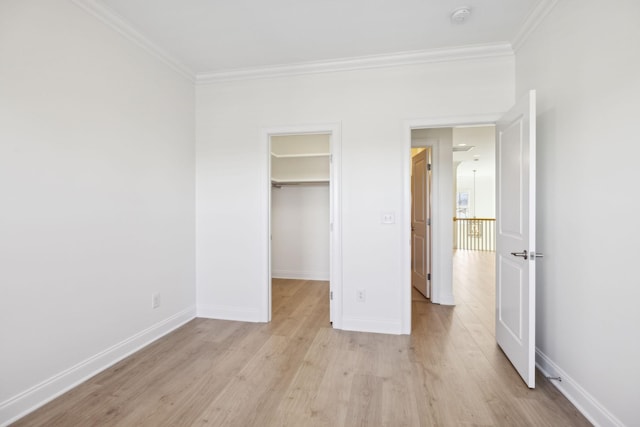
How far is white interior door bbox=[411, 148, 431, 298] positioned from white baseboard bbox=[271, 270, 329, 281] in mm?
1443

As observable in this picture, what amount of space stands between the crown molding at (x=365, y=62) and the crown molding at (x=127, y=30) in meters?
0.31

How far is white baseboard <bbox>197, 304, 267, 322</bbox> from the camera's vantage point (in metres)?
3.27

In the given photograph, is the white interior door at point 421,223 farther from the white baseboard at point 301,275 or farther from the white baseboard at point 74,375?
the white baseboard at point 74,375

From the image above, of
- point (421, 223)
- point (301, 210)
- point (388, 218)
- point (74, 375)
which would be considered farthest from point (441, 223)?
point (74, 375)

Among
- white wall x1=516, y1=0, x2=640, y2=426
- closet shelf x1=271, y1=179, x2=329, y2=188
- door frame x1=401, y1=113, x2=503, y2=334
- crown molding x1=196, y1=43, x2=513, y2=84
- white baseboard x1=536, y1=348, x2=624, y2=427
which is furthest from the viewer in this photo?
closet shelf x1=271, y1=179, x2=329, y2=188

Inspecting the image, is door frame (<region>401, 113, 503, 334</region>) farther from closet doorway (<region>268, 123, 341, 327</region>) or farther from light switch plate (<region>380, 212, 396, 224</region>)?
closet doorway (<region>268, 123, 341, 327</region>)

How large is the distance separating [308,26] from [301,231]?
3245 mm

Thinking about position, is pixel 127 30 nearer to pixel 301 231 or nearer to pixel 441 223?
pixel 301 231

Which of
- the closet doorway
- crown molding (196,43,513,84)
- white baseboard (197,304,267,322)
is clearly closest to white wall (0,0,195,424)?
white baseboard (197,304,267,322)

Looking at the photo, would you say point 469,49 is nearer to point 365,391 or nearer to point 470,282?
point 365,391

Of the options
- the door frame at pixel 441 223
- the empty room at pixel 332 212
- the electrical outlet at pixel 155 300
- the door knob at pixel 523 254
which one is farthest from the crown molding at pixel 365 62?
the electrical outlet at pixel 155 300

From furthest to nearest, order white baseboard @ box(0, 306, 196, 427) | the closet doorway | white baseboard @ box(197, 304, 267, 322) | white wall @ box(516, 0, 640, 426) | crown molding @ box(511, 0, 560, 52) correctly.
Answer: the closet doorway < white baseboard @ box(197, 304, 267, 322) < crown molding @ box(511, 0, 560, 52) < white baseboard @ box(0, 306, 196, 427) < white wall @ box(516, 0, 640, 426)

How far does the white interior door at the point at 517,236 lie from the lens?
6.57ft

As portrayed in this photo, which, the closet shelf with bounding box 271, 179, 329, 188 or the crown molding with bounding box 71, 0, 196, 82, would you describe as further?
the closet shelf with bounding box 271, 179, 329, 188
